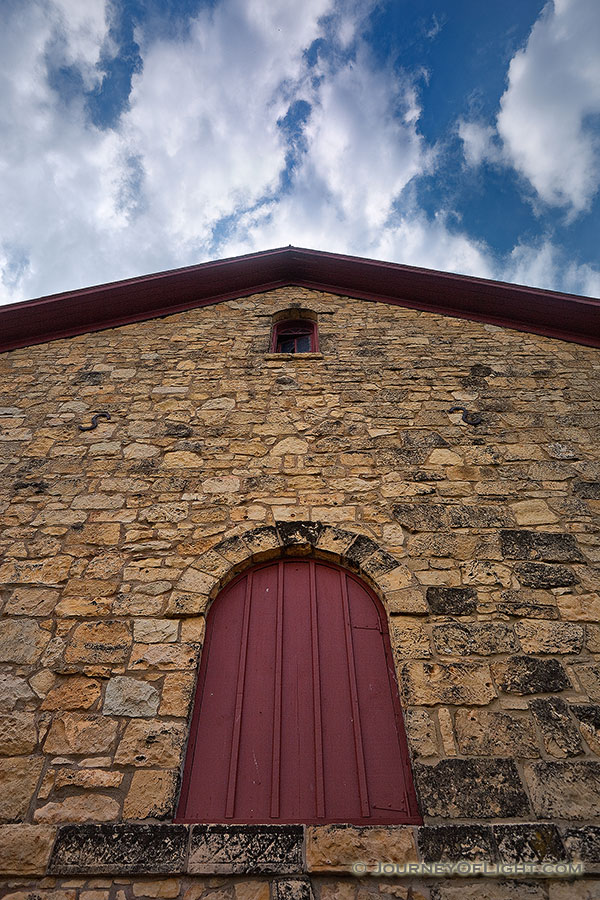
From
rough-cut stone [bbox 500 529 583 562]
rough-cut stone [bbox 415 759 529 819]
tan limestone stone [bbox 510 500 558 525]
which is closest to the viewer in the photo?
rough-cut stone [bbox 415 759 529 819]

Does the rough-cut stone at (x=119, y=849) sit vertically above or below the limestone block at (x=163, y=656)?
below

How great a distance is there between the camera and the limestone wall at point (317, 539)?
260 centimetres

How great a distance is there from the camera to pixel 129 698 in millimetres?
2881

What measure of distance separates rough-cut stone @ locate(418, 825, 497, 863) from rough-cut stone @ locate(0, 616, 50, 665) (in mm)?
2429

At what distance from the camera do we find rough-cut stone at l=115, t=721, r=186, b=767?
2.66 m

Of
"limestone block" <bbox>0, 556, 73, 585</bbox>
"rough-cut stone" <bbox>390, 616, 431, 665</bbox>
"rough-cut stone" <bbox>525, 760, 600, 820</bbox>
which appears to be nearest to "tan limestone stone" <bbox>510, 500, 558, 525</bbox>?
"rough-cut stone" <bbox>390, 616, 431, 665</bbox>

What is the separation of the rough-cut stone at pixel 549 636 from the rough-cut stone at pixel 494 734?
451 millimetres

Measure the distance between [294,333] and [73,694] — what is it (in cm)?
423

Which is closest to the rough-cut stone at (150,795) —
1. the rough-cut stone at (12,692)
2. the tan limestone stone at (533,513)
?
the rough-cut stone at (12,692)

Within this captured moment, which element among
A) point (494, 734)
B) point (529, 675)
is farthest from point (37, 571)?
point (529, 675)

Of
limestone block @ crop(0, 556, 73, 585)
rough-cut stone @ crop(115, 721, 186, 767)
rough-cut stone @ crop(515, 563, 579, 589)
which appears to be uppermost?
limestone block @ crop(0, 556, 73, 585)

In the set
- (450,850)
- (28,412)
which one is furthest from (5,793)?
(28,412)

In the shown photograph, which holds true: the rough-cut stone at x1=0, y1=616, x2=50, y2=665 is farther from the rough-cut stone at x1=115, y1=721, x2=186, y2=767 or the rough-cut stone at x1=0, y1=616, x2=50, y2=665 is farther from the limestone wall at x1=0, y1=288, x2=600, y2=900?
the rough-cut stone at x1=115, y1=721, x2=186, y2=767

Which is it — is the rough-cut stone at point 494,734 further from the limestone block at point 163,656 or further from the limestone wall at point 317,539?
the limestone block at point 163,656
